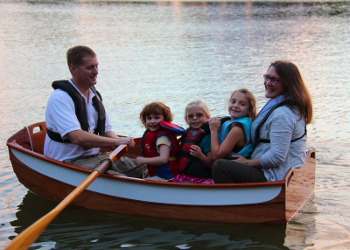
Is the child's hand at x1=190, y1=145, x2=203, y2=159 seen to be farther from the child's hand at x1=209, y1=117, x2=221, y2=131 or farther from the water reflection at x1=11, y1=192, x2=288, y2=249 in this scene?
the water reflection at x1=11, y1=192, x2=288, y2=249

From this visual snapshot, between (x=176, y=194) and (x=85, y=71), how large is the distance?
5.28 ft

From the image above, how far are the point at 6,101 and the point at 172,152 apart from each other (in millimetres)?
6516

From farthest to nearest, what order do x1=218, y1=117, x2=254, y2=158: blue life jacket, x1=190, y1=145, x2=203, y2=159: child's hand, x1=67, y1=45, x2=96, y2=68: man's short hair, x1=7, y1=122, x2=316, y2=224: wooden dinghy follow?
x1=67, y1=45, x2=96, y2=68: man's short hair → x1=190, y1=145, x2=203, y2=159: child's hand → x1=218, y1=117, x2=254, y2=158: blue life jacket → x1=7, y1=122, x2=316, y2=224: wooden dinghy

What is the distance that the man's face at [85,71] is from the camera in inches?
Result: 178

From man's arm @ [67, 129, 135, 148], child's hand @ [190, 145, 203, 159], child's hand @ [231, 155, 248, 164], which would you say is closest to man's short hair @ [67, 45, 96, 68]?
man's arm @ [67, 129, 135, 148]

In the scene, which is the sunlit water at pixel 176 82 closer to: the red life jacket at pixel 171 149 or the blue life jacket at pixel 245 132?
the red life jacket at pixel 171 149

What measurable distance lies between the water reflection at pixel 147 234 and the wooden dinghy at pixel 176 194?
10 cm

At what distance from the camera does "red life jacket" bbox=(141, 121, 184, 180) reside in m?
4.56

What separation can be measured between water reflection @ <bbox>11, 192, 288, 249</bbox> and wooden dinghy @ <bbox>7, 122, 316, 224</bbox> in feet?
0.34

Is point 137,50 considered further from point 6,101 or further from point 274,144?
point 274,144

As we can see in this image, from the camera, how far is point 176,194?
4.25 meters

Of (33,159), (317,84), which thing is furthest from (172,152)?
(317,84)

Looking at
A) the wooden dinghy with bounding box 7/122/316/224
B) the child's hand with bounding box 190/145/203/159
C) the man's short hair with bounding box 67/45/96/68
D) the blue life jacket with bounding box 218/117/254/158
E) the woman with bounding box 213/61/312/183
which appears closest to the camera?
the woman with bounding box 213/61/312/183

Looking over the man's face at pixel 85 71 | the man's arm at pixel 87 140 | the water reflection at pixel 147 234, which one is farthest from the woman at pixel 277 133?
the man's face at pixel 85 71
